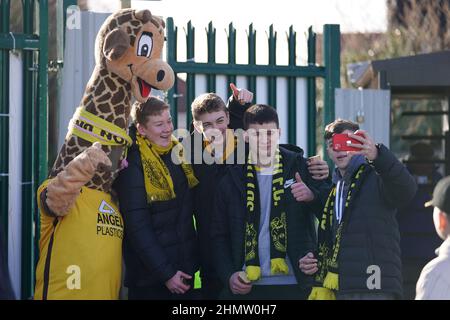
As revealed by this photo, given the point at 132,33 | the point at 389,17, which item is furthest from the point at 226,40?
the point at 389,17

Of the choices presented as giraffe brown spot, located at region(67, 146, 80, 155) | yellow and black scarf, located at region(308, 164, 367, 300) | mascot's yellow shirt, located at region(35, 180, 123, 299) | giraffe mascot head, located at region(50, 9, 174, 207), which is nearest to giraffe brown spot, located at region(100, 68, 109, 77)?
giraffe mascot head, located at region(50, 9, 174, 207)

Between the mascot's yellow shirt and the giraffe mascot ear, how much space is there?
2.56 feet

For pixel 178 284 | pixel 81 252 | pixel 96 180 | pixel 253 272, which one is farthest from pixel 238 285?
pixel 96 180

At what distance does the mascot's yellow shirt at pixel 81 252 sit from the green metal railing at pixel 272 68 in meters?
1.66

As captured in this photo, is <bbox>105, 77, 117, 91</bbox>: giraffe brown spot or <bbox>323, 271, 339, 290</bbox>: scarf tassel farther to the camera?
<bbox>105, 77, 117, 91</bbox>: giraffe brown spot

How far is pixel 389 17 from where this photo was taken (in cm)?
2062

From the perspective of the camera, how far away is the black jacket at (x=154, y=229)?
216 inches

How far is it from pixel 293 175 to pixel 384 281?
82cm

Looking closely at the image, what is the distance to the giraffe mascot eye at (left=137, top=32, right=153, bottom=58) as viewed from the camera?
18.9 feet

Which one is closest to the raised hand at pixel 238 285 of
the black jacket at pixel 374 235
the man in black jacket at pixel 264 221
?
the man in black jacket at pixel 264 221

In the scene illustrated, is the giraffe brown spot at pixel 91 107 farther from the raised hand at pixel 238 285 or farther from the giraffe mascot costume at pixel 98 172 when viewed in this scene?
the raised hand at pixel 238 285

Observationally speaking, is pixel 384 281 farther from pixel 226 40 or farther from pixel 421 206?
pixel 421 206

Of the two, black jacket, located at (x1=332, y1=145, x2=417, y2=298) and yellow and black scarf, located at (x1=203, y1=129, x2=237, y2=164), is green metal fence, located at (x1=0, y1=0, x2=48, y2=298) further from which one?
black jacket, located at (x1=332, y1=145, x2=417, y2=298)

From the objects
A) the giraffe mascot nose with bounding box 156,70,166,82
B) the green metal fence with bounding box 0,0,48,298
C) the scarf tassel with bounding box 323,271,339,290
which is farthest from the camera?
the green metal fence with bounding box 0,0,48,298
